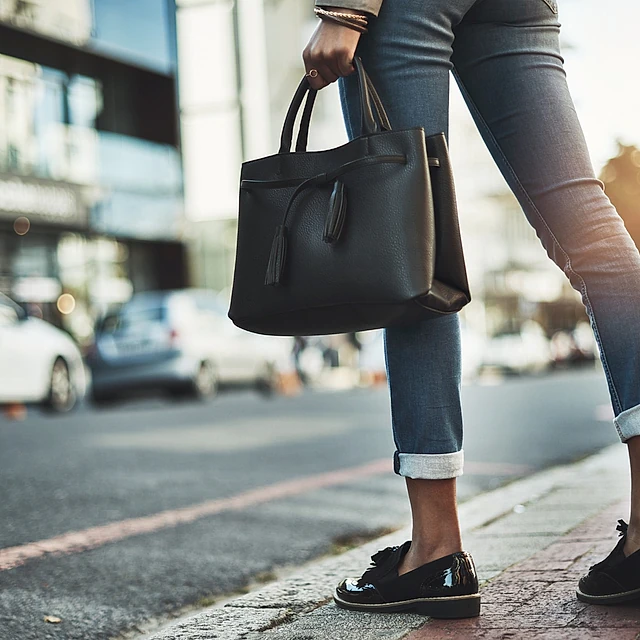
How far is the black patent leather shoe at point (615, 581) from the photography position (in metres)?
2.14

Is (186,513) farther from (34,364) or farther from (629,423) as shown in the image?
(34,364)

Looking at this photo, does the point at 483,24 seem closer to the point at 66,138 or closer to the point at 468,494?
the point at 468,494

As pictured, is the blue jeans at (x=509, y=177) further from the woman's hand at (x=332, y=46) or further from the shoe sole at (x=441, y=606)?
the shoe sole at (x=441, y=606)

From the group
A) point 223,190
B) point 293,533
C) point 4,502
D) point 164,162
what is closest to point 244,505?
point 293,533

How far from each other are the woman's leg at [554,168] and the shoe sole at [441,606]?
334 mm

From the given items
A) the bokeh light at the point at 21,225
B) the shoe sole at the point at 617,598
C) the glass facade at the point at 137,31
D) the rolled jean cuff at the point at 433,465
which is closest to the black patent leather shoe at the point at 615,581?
the shoe sole at the point at 617,598

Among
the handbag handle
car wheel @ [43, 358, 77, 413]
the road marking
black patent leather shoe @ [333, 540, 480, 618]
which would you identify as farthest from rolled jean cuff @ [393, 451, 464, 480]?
car wheel @ [43, 358, 77, 413]

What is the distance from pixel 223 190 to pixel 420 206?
3321 cm

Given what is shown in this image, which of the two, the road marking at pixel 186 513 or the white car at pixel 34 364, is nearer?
the road marking at pixel 186 513

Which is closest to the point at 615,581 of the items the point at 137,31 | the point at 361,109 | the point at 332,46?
the point at 361,109

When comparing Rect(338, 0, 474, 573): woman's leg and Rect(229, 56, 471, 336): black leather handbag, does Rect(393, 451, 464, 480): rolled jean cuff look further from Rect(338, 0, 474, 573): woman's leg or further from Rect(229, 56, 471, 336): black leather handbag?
Rect(229, 56, 471, 336): black leather handbag

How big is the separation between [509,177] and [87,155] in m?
22.0

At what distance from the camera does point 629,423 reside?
7.02 feet

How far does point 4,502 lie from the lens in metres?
4.56
